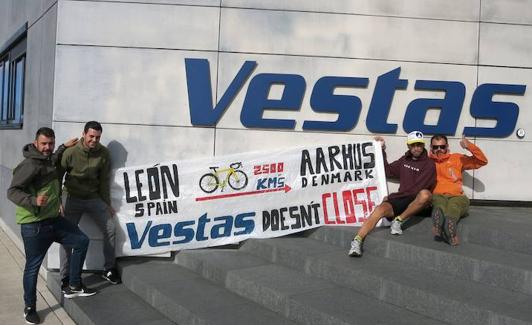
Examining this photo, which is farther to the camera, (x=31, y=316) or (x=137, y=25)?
(x=137, y=25)

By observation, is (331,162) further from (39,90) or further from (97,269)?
(39,90)

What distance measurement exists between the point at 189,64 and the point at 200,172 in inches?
57.7

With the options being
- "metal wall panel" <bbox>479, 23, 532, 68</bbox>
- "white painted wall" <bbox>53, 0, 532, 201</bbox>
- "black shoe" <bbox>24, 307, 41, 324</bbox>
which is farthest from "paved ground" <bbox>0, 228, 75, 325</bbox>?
"metal wall panel" <bbox>479, 23, 532, 68</bbox>

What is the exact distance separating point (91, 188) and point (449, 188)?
13.9 ft

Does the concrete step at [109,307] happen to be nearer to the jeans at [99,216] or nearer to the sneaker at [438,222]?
the jeans at [99,216]

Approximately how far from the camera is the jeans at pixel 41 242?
509 cm

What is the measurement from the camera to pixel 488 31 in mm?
7027

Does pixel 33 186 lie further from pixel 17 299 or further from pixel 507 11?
pixel 507 11

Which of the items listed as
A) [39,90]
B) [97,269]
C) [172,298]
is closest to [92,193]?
[97,269]

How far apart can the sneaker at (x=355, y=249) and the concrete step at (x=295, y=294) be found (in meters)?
0.52

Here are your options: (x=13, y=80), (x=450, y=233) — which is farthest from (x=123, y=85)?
(x=13, y=80)

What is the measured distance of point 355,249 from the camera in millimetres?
5145

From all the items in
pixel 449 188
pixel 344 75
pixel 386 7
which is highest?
pixel 386 7

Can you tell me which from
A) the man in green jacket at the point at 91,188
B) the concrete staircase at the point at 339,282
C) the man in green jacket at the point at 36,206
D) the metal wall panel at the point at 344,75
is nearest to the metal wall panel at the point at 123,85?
the metal wall panel at the point at 344,75
